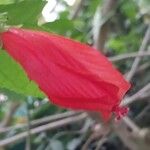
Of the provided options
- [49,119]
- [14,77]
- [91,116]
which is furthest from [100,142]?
[14,77]

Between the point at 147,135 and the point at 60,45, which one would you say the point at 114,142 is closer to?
the point at 147,135

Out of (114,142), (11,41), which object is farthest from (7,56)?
(114,142)

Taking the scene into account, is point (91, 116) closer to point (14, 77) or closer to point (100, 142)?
point (100, 142)

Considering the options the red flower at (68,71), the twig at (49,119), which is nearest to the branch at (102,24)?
the twig at (49,119)

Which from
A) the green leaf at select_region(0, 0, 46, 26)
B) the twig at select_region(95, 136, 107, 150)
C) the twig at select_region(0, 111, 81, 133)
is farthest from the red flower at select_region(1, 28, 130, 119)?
the twig at select_region(95, 136, 107, 150)

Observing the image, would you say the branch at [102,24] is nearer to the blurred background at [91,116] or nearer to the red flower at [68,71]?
the blurred background at [91,116]

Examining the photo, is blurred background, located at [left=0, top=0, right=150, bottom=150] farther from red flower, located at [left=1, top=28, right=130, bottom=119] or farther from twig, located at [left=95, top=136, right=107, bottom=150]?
red flower, located at [left=1, top=28, right=130, bottom=119]
